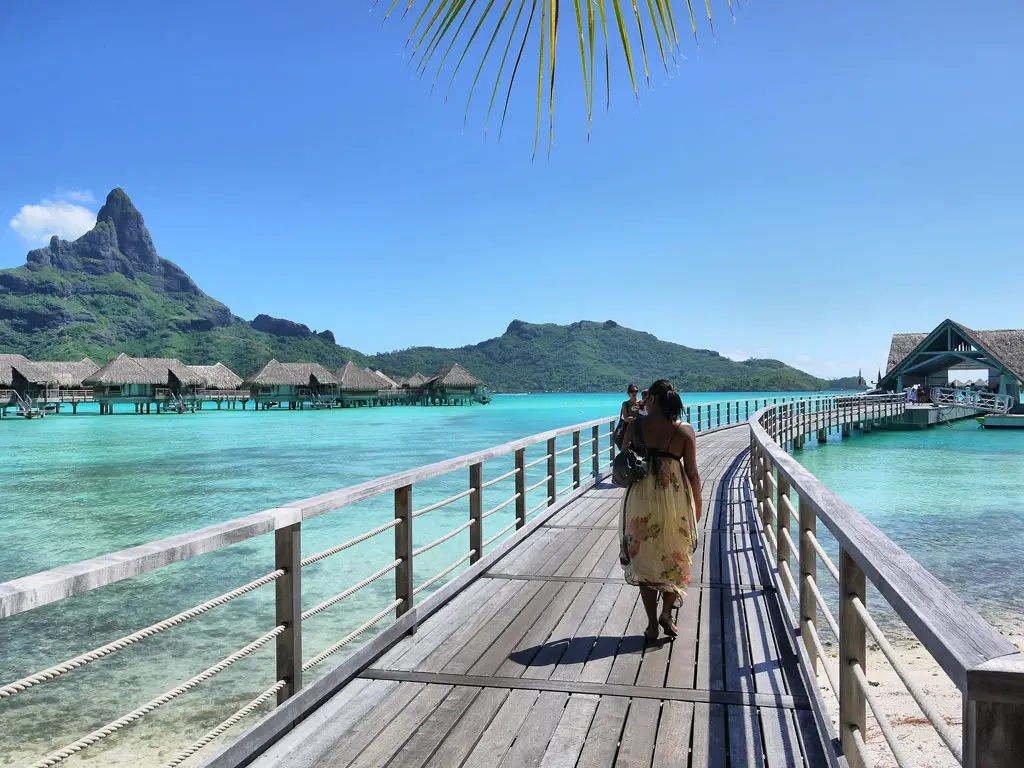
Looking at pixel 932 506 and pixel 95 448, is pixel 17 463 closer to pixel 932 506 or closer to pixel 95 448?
pixel 95 448

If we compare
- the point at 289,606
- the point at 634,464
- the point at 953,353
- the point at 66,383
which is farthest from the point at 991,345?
the point at 66,383

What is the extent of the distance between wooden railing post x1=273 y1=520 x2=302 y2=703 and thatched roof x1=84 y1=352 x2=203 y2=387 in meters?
66.7

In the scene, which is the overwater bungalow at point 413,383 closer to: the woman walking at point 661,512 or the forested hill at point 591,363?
the forested hill at point 591,363

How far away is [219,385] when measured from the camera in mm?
71188

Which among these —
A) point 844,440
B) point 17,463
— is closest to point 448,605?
point 17,463

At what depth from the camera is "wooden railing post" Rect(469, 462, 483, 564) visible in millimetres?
4938

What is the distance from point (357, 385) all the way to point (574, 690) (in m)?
76.9

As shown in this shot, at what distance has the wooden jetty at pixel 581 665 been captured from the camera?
1.58 meters

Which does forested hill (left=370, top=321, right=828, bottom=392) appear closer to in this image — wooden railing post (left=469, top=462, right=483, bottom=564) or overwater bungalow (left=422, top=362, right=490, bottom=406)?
overwater bungalow (left=422, top=362, right=490, bottom=406)

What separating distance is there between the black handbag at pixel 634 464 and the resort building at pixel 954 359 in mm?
37447

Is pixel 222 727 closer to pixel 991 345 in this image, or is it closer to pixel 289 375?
pixel 991 345

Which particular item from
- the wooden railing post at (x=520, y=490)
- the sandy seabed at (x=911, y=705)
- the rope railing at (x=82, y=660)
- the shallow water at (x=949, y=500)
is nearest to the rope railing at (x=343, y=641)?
the rope railing at (x=82, y=660)

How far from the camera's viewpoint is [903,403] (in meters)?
35.7

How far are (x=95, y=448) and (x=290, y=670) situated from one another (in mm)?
30890
